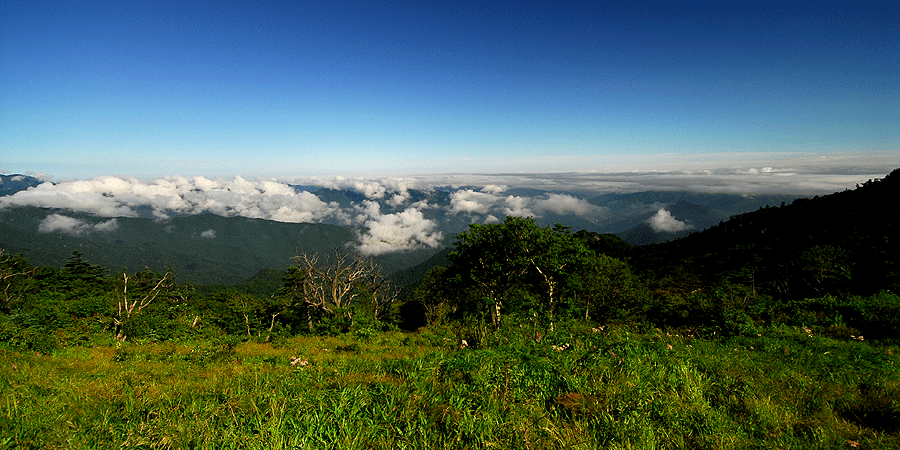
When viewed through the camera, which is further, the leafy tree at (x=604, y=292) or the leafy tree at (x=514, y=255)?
the leafy tree at (x=604, y=292)

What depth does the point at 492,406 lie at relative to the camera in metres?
4.36

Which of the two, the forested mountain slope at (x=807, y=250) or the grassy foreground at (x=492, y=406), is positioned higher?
the grassy foreground at (x=492, y=406)

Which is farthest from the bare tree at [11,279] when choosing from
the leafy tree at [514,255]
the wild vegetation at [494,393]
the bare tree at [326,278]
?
the leafy tree at [514,255]

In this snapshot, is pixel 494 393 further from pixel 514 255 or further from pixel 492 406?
pixel 514 255

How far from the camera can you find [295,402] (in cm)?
412

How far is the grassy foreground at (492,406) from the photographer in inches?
138

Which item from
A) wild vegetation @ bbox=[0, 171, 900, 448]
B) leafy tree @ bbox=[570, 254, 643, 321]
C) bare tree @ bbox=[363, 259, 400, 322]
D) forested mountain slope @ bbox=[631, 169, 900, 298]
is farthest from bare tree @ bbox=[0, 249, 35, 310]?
forested mountain slope @ bbox=[631, 169, 900, 298]

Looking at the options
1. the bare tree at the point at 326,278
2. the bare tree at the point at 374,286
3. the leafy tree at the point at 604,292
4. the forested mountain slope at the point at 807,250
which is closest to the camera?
the leafy tree at the point at 604,292

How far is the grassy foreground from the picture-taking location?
3.50 meters

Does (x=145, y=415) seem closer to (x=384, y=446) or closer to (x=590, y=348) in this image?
(x=384, y=446)

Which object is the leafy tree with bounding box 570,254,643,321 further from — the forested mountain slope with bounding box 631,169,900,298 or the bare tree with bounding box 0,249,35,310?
the bare tree with bounding box 0,249,35,310

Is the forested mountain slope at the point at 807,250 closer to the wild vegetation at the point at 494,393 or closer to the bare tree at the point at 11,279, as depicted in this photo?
the wild vegetation at the point at 494,393

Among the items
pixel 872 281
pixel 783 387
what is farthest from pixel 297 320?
pixel 872 281

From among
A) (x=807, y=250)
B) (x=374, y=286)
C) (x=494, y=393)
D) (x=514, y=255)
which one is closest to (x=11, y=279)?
(x=374, y=286)
